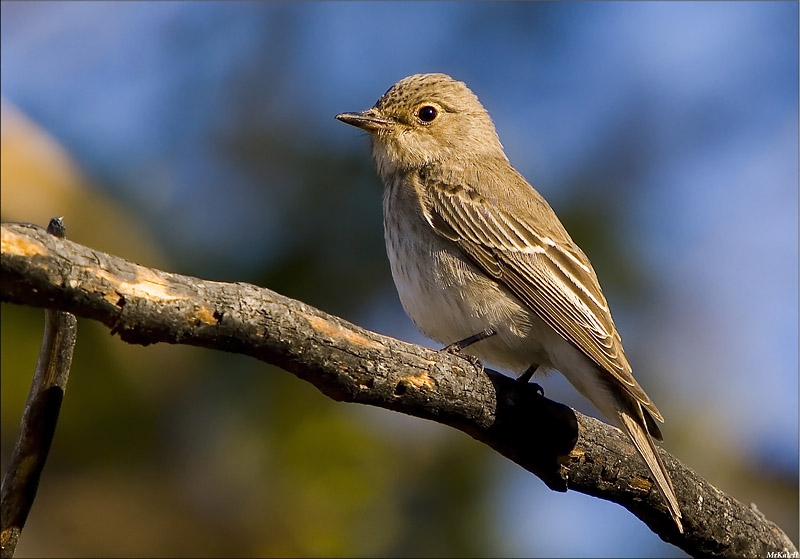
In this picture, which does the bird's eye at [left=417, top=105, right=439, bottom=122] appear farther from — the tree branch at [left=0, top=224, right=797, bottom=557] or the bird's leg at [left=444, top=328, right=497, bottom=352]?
the tree branch at [left=0, top=224, right=797, bottom=557]

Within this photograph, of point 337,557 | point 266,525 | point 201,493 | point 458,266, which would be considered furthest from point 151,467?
point 458,266

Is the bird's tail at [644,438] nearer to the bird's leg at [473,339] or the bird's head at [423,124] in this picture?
the bird's leg at [473,339]

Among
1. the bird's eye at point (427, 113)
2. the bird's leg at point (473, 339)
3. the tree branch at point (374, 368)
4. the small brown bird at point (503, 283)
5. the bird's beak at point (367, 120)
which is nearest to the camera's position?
the tree branch at point (374, 368)

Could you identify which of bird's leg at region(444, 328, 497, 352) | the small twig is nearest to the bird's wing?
bird's leg at region(444, 328, 497, 352)

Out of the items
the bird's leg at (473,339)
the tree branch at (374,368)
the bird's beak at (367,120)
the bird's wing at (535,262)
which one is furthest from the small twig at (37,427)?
the bird's beak at (367,120)

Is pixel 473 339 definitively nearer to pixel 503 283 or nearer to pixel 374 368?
pixel 503 283

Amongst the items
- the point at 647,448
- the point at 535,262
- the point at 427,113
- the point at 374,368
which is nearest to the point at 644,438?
the point at 647,448
